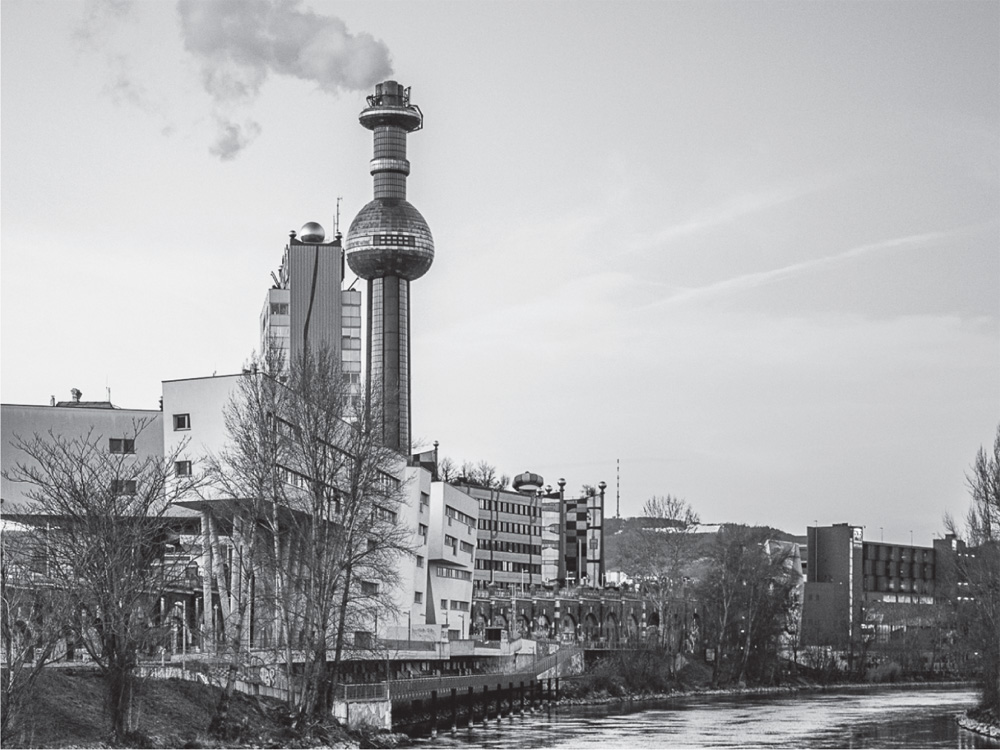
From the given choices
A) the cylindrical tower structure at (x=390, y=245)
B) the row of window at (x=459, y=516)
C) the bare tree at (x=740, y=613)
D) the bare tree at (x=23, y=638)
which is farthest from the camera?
the cylindrical tower structure at (x=390, y=245)

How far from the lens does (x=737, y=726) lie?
69.7 metres

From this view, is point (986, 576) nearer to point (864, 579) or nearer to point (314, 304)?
point (314, 304)

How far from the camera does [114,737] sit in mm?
38438

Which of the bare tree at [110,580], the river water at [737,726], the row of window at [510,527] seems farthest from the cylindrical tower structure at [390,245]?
the bare tree at [110,580]

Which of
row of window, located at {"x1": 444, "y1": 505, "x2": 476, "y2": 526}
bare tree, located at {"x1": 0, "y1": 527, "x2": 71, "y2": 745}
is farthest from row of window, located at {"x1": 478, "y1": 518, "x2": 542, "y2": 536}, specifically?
bare tree, located at {"x1": 0, "y1": 527, "x2": 71, "y2": 745}

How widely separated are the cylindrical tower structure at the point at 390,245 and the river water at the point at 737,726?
8468 cm

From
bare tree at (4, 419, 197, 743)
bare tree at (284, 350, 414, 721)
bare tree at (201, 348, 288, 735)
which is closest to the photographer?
bare tree at (4, 419, 197, 743)

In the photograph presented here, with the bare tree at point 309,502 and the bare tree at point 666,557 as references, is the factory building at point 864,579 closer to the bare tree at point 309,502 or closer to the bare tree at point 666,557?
the bare tree at point 666,557

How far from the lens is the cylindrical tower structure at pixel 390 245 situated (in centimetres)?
17338

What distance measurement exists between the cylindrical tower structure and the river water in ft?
278

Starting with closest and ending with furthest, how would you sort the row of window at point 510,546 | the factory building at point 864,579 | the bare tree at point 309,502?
the bare tree at point 309,502, the row of window at point 510,546, the factory building at point 864,579

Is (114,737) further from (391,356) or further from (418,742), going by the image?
(391,356)

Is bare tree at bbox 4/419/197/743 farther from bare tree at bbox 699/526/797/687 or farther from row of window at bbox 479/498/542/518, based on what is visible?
row of window at bbox 479/498/542/518

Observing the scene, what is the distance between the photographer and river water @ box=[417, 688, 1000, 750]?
194 ft
